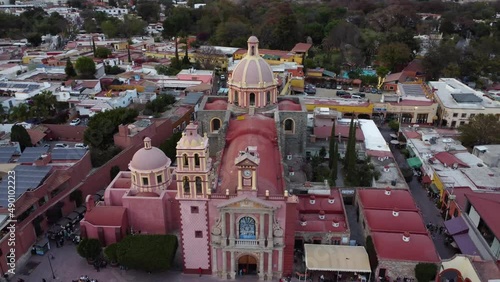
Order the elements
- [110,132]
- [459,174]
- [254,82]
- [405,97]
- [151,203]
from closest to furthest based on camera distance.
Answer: [151,203] < [459,174] < [254,82] < [110,132] < [405,97]

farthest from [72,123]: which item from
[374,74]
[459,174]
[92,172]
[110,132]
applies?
[374,74]

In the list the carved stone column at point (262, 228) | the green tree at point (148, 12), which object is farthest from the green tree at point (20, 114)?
the green tree at point (148, 12)

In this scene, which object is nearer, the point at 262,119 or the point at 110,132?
the point at 262,119

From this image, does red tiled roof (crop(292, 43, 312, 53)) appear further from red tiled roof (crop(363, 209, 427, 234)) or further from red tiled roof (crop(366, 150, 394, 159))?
red tiled roof (crop(363, 209, 427, 234))

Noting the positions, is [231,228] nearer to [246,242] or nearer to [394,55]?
[246,242]

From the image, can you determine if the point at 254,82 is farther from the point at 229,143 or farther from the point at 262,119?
the point at 229,143

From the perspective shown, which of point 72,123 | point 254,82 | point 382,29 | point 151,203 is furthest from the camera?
point 382,29

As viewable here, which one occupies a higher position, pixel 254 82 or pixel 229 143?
pixel 254 82
